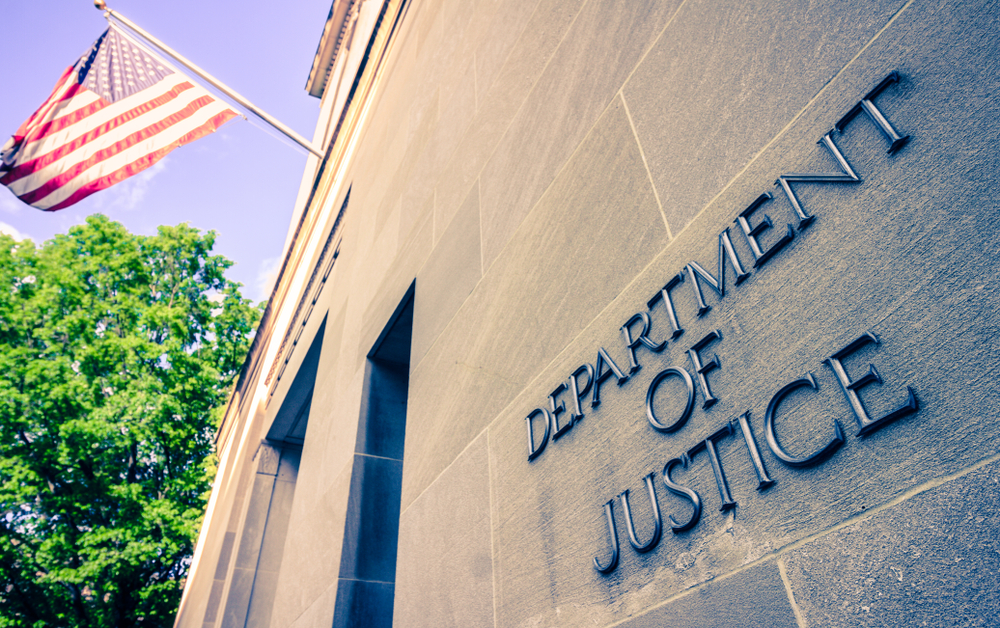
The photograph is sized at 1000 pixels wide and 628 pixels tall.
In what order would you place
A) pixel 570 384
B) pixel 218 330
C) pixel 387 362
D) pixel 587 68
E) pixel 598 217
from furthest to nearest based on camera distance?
pixel 218 330
pixel 387 362
pixel 587 68
pixel 598 217
pixel 570 384

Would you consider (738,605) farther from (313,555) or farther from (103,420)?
(103,420)

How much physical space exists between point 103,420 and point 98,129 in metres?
10.7

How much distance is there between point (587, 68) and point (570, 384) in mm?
1971

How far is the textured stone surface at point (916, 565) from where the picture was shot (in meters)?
1.22

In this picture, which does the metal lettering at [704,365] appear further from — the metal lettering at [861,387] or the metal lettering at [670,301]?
the metal lettering at [861,387]

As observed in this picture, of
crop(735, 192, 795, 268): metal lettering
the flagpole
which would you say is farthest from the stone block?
the flagpole

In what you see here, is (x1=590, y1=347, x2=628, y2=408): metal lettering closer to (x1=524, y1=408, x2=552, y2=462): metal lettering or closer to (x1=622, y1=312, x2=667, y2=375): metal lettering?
(x1=622, y1=312, x2=667, y2=375): metal lettering

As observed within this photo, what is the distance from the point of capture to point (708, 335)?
6.77 ft

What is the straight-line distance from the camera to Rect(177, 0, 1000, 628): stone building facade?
1424 mm

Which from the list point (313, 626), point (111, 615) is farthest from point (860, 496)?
point (111, 615)

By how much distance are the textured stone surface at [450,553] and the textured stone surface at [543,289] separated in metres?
0.19

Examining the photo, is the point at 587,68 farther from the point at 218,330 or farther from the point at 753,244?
the point at 218,330

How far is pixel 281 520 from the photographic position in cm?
1062

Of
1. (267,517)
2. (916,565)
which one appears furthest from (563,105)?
(267,517)
